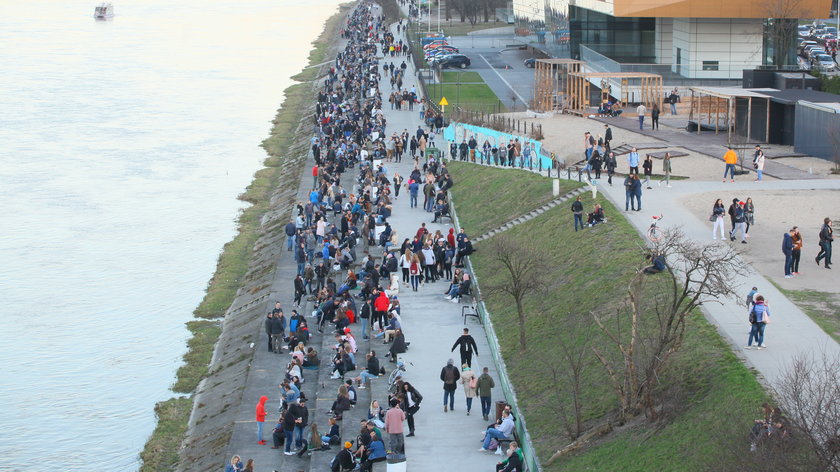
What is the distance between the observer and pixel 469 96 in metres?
65.8

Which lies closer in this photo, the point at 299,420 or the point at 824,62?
the point at 299,420

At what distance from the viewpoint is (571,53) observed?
245ft

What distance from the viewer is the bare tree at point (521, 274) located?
25453 mm

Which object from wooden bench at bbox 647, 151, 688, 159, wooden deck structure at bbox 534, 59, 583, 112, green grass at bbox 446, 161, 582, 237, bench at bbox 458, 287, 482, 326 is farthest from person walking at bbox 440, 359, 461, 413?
wooden deck structure at bbox 534, 59, 583, 112

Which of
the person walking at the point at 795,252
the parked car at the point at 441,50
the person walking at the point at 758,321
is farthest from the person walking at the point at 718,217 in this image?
the parked car at the point at 441,50

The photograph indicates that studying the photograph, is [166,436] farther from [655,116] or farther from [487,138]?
[655,116]

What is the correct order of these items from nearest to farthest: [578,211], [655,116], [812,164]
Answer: [578,211]
[812,164]
[655,116]

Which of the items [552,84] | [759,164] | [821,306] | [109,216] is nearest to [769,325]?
[821,306]

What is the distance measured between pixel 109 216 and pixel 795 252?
30.0 m

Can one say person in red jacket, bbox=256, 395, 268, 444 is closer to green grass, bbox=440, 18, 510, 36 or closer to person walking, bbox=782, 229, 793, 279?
person walking, bbox=782, 229, 793, 279

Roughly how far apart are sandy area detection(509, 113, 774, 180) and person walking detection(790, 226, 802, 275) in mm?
11095

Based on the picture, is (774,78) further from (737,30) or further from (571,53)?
(571,53)

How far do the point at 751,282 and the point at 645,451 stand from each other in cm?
767

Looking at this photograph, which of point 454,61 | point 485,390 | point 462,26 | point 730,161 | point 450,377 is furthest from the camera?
point 462,26
